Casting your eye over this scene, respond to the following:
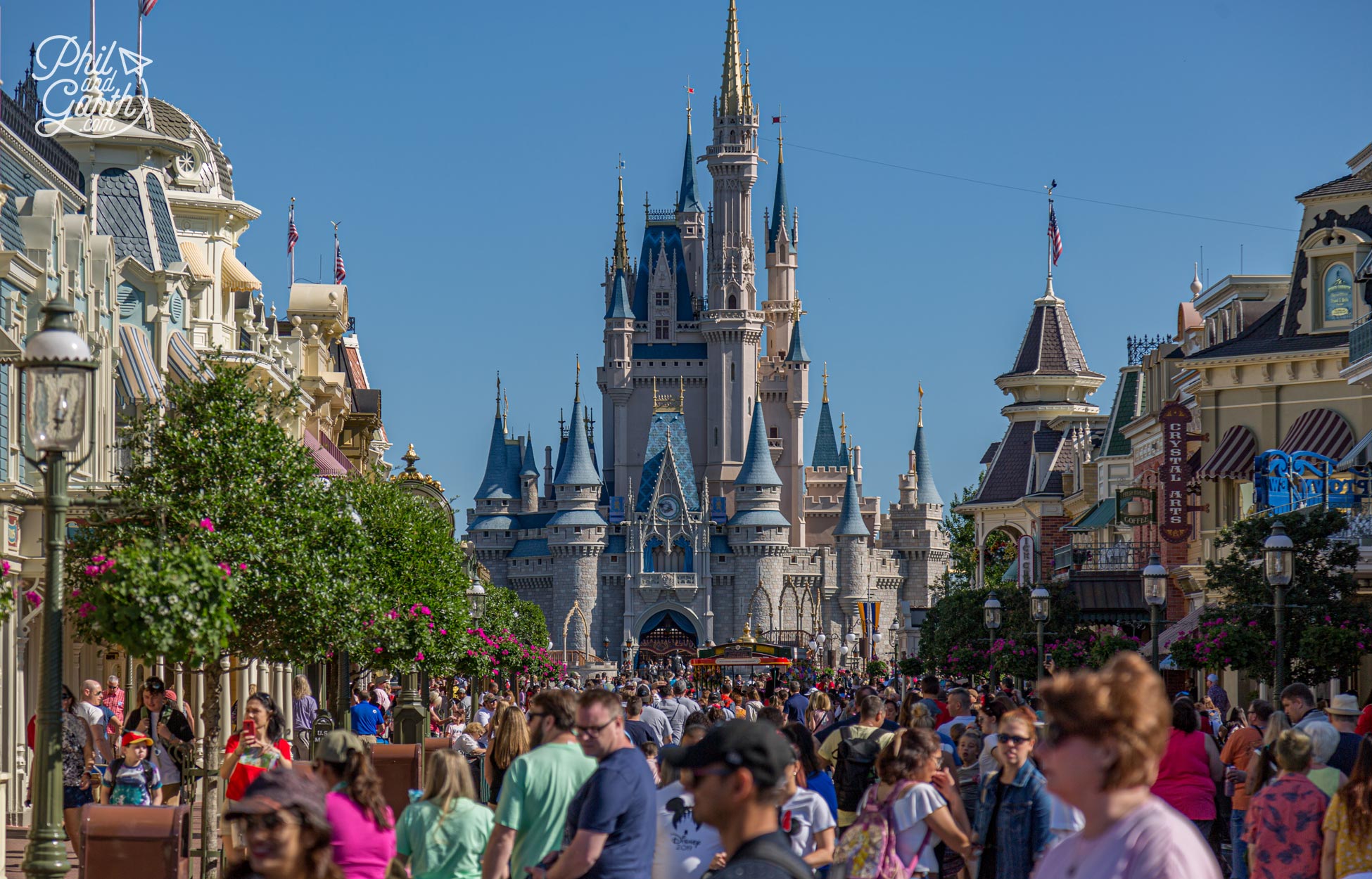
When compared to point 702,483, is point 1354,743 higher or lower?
lower

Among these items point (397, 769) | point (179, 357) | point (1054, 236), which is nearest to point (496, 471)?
point (1054, 236)

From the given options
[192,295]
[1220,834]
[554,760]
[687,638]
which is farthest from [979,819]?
[687,638]

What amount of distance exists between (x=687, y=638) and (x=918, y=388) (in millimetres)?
28295

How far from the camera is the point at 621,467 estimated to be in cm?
13925

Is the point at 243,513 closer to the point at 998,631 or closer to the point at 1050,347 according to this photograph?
the point at 998,631

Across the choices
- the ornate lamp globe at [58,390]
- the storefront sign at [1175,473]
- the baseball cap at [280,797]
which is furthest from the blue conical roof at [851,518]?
the baseball cap at [280,797]

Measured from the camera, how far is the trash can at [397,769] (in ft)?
59.8

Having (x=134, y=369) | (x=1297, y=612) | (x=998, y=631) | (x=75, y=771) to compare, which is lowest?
(x=75, y=771)

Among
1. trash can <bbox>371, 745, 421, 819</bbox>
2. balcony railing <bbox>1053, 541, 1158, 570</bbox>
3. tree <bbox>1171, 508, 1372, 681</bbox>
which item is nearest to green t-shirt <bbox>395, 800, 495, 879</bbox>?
trash can <bbox>371, 745, 421, 819</bbox>

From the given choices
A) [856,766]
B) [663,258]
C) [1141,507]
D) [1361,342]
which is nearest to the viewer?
[856,766]

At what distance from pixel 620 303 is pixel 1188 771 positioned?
129 m

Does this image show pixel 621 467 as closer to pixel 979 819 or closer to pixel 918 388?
pixel 918 388

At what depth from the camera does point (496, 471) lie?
139125mm

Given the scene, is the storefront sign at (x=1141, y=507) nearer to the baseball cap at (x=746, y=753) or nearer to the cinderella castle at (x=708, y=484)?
the baseball cap at (x=746, y=753)
